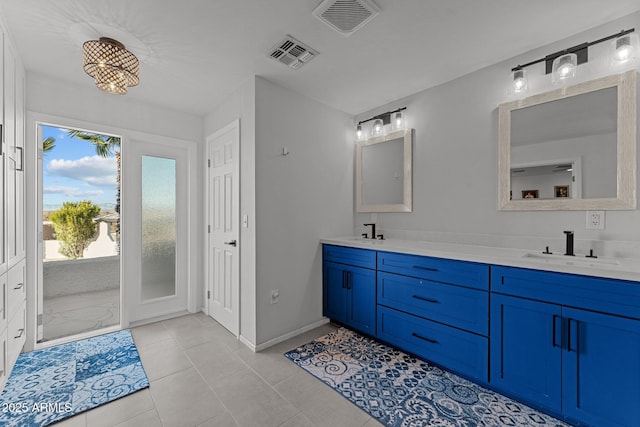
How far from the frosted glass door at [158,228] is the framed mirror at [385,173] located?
7.77 ft

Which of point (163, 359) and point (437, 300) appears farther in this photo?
point (163, 359)

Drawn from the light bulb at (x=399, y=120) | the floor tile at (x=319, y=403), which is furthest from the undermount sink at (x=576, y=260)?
the light bulb at (x=399, y=120)

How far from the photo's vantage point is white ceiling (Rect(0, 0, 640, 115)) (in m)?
1.69

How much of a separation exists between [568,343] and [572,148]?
1.38 m

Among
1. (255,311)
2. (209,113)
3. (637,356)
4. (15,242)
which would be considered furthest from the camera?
(209,113)

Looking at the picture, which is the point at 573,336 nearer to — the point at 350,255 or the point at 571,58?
the point at 350,255

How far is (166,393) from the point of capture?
1.90 meters

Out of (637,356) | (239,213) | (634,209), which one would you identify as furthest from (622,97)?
(239,213)

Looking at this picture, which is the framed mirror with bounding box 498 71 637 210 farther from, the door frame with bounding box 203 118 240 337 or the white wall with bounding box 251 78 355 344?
the door frame with bounding box 203 118 240 337

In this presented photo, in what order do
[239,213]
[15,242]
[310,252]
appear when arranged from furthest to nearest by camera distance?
[310,252] < [239,213] < [15,242]

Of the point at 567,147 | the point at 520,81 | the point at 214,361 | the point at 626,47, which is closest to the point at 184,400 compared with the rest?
the point at 214,361

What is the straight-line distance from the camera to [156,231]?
3240 mm

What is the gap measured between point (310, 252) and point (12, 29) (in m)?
2.90

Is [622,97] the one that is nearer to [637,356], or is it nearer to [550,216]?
[550,216]
